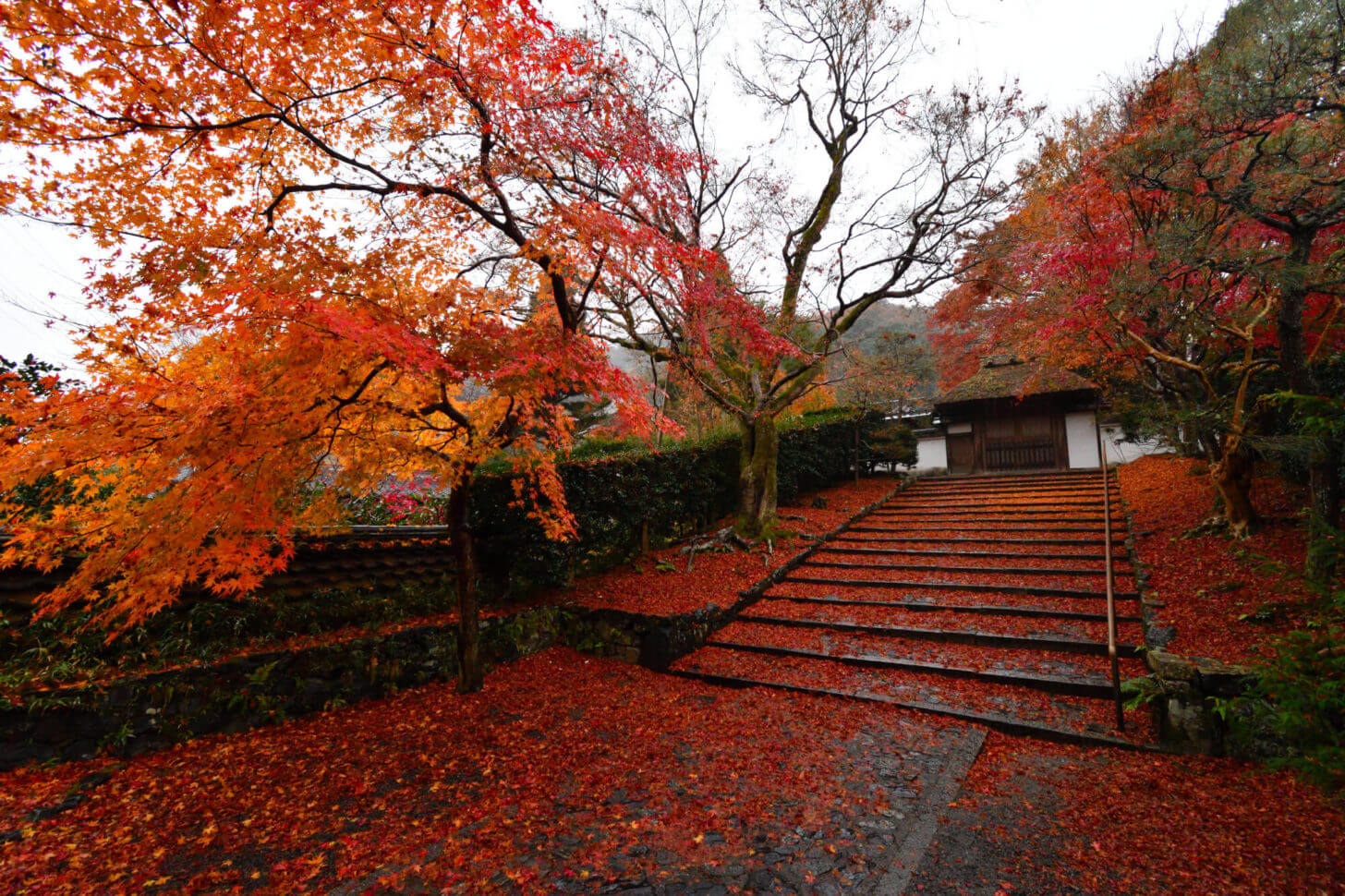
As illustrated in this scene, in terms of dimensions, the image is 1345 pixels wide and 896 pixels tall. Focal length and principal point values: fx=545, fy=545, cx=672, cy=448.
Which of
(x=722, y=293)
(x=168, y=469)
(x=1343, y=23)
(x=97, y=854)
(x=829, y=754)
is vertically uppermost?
(x=1343, y=23)

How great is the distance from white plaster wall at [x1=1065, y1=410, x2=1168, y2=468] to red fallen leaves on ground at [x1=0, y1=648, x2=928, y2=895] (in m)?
16.2

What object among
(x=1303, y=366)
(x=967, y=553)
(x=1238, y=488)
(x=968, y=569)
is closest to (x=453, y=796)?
(x=968, y=569)

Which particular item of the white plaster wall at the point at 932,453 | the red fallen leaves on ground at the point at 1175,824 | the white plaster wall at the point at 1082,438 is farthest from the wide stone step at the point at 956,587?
the white plaster wall at the point at 1082,438

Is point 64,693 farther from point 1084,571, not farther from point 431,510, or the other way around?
point 1084,571

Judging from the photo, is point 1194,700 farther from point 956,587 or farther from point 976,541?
point 976,541

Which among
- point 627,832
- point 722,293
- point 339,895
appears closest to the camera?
point 339,895

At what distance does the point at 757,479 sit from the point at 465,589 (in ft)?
21.1

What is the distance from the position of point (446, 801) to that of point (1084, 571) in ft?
28.6

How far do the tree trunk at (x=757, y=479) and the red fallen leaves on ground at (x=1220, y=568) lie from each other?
19.1 ft

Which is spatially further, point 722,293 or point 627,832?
point 722,293

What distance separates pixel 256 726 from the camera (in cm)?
513

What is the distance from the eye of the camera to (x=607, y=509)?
8.59 metres

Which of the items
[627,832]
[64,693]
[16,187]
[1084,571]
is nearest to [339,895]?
[627,832]

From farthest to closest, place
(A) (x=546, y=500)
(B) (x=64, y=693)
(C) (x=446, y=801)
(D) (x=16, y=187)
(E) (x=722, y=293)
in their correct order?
(E) (x=722, y=293)
(A) (x=546, y=500)
(B) (x=64, y=693)
(C) (x=446, y=801)
(D) (x=16, y=187)
